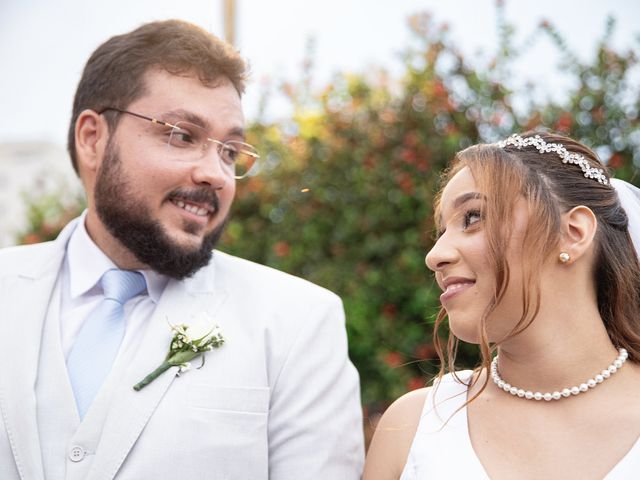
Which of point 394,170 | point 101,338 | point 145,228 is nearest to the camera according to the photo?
point 101,338

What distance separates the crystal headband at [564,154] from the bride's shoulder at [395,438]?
92 cm

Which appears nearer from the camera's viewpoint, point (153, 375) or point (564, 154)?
point (564, 154)

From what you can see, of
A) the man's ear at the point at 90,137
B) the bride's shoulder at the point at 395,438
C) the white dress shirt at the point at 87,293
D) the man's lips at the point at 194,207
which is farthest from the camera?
the man's ear at the point at 90,137

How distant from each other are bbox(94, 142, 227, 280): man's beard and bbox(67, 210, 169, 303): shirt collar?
8 cm

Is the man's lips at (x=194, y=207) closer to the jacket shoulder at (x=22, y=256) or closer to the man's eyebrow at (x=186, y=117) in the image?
the man's eyebrow at (x=186, y=117)

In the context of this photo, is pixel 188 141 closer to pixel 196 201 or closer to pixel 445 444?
pixel 196 201

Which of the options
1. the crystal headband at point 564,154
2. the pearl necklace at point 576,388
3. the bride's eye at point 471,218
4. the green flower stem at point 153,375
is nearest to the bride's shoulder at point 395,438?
the pearl necklace at point 576,388

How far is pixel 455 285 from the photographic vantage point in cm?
245

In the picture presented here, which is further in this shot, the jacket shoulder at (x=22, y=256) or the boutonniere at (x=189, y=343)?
the jacket shoulder at (x=22, y=256)

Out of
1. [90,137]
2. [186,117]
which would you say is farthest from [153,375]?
[90,137]

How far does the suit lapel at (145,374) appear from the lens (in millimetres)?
2641

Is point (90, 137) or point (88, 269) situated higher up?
point (90, 137)

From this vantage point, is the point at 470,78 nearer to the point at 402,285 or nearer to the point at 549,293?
the point at 402,285

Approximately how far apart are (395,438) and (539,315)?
67cm
